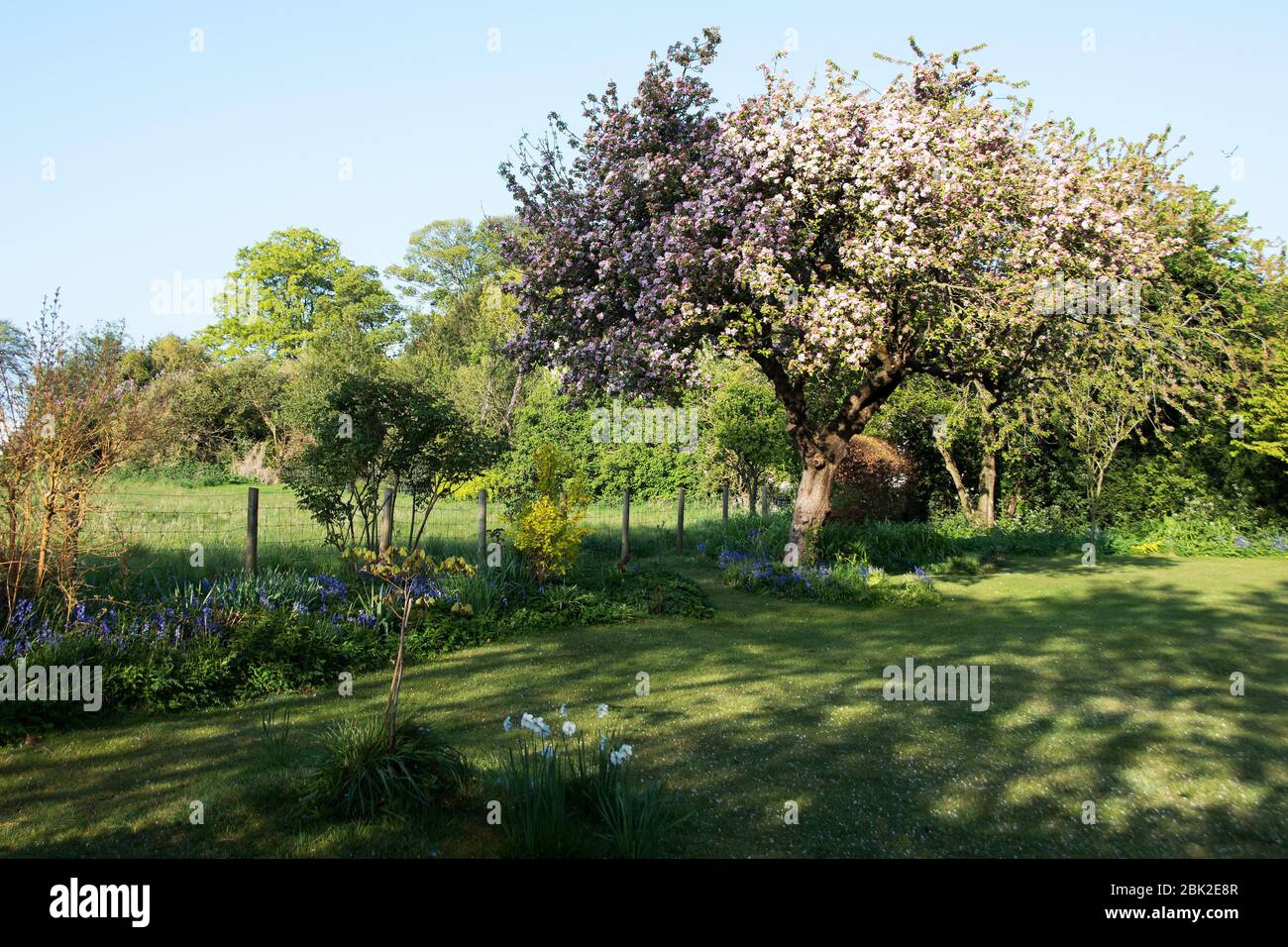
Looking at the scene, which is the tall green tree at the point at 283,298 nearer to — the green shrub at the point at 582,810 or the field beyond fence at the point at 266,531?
the field beyond fence at the point at 266,531

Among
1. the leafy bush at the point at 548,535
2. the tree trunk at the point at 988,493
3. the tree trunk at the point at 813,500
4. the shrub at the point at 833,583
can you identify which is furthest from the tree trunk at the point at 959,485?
the leafy bush at the point at 548,535

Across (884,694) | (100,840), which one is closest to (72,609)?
(100,840)

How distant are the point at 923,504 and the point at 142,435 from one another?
20.1 meters

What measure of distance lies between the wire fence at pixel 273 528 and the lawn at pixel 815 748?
260 cm

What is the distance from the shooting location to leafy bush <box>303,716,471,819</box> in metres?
5.16

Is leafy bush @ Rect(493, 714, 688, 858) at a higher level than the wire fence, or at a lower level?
lower

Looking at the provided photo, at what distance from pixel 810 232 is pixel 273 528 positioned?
395 inches

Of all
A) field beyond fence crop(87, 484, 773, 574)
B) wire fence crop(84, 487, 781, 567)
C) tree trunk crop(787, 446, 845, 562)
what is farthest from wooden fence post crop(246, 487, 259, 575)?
tree trunk crop(787, 446, 845, 562)

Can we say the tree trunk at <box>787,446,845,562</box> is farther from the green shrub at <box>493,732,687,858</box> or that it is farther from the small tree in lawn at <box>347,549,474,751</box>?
the green shrub at <box>493,732,687,858</box>

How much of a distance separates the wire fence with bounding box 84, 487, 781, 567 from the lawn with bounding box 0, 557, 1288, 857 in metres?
2.60

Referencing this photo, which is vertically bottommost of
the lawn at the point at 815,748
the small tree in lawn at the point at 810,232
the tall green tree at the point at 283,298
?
the lawn at the point at 815,748

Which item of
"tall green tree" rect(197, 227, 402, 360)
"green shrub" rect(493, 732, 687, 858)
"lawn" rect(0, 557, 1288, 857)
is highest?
"tall green tree" rect(197, 227, 402, 360)

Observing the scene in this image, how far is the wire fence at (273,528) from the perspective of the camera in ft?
32.1

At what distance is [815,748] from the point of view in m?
6.70
